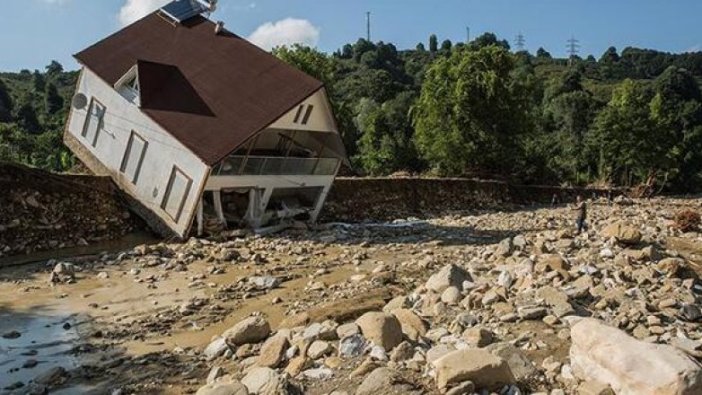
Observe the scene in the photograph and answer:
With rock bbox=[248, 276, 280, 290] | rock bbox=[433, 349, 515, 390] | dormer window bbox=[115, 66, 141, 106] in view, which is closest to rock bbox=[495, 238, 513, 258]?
rock bbox=[248, 276, 280, 290]

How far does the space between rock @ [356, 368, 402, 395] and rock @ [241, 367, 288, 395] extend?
37.8 inches

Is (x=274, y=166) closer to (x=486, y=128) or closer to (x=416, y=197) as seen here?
(x=416, y=197)

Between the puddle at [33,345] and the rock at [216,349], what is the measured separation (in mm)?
2203

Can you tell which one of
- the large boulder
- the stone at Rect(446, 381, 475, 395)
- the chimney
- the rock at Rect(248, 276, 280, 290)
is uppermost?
the chimney

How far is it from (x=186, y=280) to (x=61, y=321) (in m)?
4.22

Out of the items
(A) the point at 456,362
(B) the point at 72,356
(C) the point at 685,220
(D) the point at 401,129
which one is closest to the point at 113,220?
(B) the point at 72,356

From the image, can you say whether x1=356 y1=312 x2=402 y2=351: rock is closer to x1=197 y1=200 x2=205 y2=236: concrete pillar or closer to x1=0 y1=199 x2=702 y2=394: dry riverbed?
x1=0 y1=199 x2=702 y2=394: dry riverbed

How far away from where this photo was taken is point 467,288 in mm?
12484

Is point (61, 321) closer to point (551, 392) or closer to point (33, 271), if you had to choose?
point (33, 271)

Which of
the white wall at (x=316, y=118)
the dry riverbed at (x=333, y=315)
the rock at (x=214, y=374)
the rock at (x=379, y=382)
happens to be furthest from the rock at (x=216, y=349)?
the white wall at (x=316, y=118)

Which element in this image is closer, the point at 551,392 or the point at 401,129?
the point at 551,392

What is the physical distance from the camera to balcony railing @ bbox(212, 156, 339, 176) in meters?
23.2

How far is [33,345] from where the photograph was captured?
11.6m

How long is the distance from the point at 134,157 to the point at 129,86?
2.96 m
